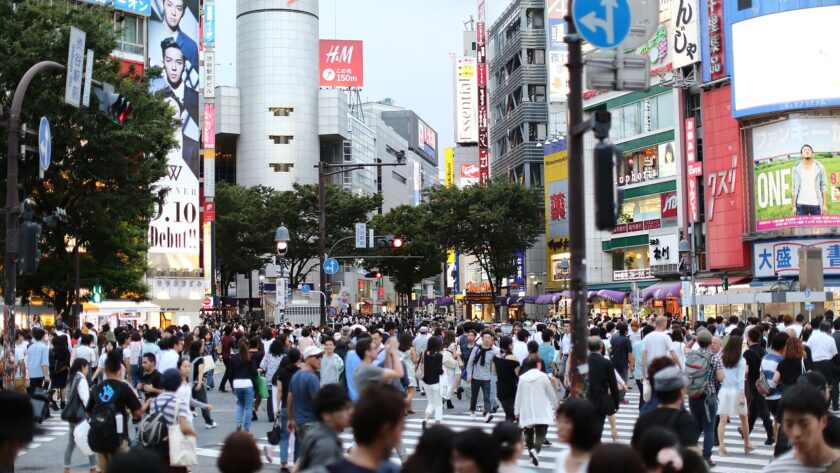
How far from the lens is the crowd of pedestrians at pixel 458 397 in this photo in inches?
224

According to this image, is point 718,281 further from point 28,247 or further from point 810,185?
point 28,247

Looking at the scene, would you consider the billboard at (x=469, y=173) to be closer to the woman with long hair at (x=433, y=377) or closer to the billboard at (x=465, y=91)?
the billboard at (x=465, y=91)

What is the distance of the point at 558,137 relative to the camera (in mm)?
74250

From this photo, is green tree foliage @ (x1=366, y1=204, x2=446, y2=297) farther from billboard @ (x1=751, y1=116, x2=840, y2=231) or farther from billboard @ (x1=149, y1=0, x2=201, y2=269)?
billboard @ (x1=751, y1=116, x2=840, y2=231)

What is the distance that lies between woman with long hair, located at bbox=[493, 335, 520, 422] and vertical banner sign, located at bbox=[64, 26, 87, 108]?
7.80 meters

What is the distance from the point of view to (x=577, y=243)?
9.50 metres

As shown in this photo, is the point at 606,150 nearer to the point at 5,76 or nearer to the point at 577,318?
the point at 577,318

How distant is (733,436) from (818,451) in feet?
39.8

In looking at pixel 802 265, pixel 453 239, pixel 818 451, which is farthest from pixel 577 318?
pixel 453 239

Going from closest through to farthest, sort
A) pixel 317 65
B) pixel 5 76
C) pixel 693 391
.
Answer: pixel 693 391 → pixel 5 76 → pixel 317 65

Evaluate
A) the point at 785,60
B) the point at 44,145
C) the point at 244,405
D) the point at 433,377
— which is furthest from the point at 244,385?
the point at 785,60

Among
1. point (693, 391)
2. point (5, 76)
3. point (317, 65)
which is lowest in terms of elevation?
point (693, 391)

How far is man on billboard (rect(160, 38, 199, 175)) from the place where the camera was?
56.9 m

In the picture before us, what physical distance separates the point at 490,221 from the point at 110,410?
50.6 metres
